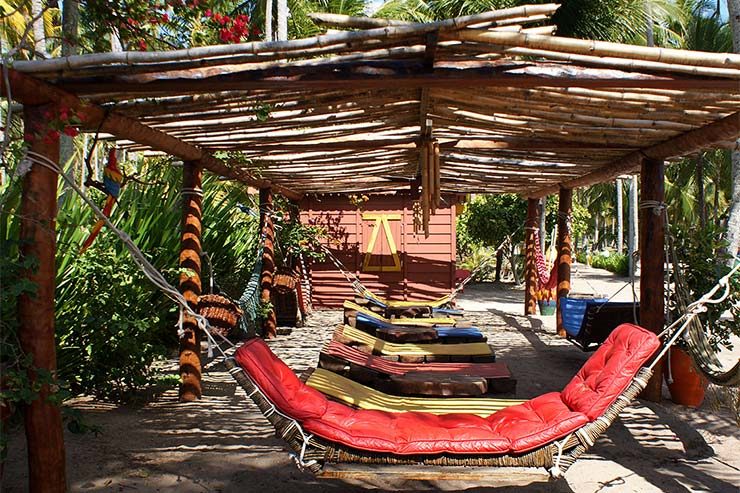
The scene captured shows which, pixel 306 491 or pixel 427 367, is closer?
pixel 306 491

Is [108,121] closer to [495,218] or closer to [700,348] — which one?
[700,348]

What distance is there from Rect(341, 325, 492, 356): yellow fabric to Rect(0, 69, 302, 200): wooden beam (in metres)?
2.06

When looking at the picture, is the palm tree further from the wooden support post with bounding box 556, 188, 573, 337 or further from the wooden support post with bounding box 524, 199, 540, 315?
the wooden support post with bounding box 556, 188, 573, 337

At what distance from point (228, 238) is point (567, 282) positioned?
4.84 meters

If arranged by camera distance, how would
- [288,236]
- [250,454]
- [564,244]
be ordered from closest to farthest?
[250,454]
[564,244]
[288,236]

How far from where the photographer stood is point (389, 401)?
4.21 meters

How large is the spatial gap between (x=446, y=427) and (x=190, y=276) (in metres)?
2.73

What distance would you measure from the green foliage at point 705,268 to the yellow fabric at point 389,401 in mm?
2322

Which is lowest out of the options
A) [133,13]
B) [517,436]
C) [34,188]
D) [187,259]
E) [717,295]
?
[517,436]

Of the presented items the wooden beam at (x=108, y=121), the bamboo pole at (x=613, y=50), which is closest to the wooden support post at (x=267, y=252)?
the wooden beam at (x=108, y=121)

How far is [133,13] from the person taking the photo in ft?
13.1

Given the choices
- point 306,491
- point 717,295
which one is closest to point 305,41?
point 306,491

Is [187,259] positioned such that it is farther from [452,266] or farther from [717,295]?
[452,266]

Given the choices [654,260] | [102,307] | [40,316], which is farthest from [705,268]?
[40,316]
